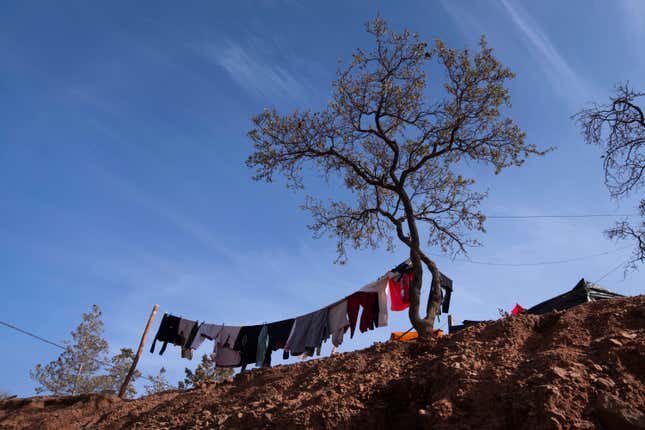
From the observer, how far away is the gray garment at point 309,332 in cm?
1461

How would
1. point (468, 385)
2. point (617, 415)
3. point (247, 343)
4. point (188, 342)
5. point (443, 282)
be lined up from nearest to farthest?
point (617, 415) < point (468, 385) < point (443, 282) < point (247, 343) < point (188, 342)

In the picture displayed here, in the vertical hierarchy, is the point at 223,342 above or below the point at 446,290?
below

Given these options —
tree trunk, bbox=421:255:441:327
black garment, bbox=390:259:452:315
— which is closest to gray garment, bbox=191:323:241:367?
black garment, bbox=390:259:452:315

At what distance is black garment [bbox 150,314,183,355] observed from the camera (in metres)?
17.5

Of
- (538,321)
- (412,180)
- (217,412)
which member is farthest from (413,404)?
(412,180)

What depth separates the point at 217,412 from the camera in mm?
7891

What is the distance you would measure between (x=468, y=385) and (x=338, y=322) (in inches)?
343

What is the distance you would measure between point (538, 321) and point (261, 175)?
8.06m

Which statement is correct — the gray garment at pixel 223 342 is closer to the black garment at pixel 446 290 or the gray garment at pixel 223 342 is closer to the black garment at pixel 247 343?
the black garment at pixel 247 343

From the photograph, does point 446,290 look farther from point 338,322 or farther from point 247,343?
point 247,343

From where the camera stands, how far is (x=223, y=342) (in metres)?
16.5

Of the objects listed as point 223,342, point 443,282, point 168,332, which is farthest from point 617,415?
point 168,332

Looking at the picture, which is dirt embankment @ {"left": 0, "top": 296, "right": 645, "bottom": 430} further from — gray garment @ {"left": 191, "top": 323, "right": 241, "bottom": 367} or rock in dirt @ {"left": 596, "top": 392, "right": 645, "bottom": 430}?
gray garment @ {"left": 191, "top": 323, "right": 241, "bottom": 367}

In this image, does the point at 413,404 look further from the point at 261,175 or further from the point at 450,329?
the point at 450,329
